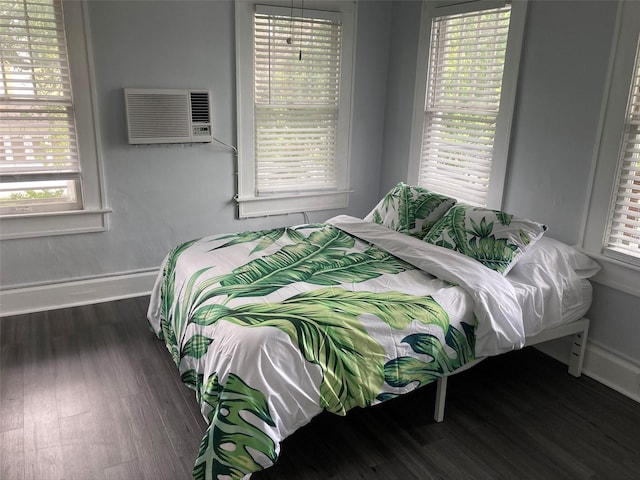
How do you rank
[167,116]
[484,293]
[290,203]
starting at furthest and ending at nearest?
[290,203], [167,116], [484,293]

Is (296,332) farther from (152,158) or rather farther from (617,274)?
(152,158)

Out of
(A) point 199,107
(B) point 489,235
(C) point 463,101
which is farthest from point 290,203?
(B) point 489,235

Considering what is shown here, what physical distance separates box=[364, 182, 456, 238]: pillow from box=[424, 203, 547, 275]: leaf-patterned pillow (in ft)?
0.57

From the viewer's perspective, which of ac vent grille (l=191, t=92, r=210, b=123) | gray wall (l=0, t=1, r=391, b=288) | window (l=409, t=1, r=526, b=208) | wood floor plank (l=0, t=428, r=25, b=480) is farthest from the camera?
ac vent grille (l=191, t=92, r=210, b=123)

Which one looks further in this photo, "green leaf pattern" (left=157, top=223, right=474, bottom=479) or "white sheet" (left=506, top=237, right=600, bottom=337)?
"white sheet" (left=506, top=237, right=600, bottom=337)

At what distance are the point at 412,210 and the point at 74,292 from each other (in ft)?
7.91

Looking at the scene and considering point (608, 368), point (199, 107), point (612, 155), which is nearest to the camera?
point (612, 155)

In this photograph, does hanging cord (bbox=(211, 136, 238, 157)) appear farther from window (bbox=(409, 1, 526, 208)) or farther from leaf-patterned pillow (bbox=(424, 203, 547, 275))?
leaf-patterned pillow (bbox=(424, 203, 547, 275))

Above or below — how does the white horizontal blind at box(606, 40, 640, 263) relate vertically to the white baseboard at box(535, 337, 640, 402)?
above

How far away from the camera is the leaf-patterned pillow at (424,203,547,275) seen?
2783 mm

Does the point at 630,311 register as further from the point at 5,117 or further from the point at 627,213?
the point at 5,117

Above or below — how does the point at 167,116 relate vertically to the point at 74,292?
above

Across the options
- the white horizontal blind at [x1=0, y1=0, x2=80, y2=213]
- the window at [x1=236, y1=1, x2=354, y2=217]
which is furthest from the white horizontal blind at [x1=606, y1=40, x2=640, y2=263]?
the white horizontal blind at [x1=0, y1=0, x2=80, y2=213]

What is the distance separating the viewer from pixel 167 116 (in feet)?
12.0
